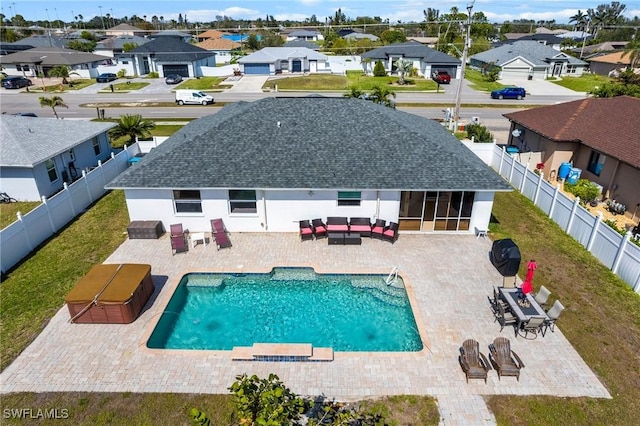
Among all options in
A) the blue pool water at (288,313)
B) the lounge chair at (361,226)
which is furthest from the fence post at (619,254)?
the lounge chair at (361,226)

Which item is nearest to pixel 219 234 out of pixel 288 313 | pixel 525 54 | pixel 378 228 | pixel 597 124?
pixel 288 313

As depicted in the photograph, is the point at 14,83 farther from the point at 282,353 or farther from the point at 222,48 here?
the point at 282,353

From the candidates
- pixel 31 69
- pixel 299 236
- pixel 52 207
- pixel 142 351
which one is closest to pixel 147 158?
pixel 52 207

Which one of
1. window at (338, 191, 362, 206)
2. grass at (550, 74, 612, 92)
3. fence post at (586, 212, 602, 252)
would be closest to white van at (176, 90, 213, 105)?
window at (338, 191, 362, 206)

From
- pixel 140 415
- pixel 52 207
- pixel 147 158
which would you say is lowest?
pixel 140 415

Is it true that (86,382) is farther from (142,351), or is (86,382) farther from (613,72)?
(613,72)
